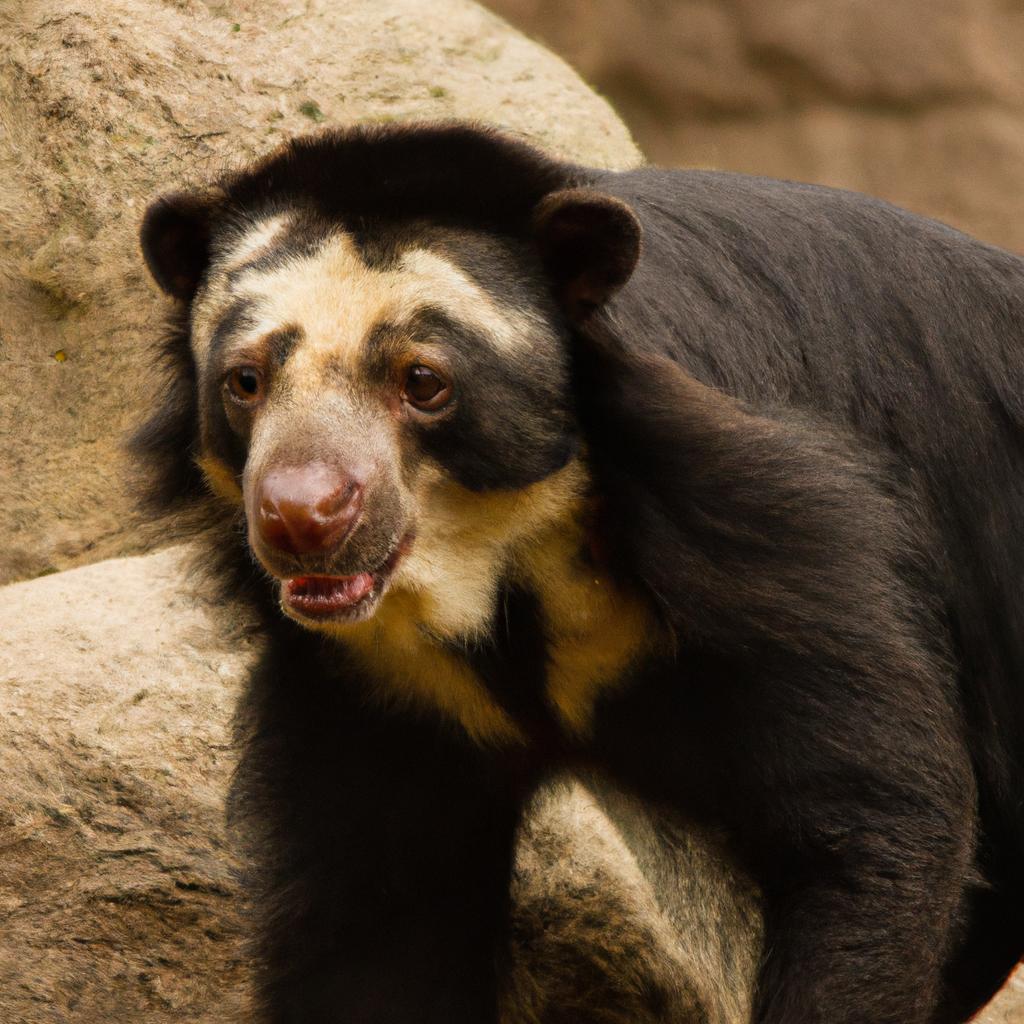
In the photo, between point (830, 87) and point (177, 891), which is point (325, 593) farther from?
point (830, 87)

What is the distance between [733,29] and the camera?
1129cm

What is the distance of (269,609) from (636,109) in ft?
26.7

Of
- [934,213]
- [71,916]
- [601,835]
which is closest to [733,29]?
[934,213]

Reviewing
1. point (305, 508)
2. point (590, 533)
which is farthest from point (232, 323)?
point (590, 533)

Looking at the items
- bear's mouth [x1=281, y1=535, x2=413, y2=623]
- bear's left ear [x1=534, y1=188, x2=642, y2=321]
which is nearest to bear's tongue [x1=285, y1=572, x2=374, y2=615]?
bear's mouth [x1=281, y1=535, x2=413, y2=623]

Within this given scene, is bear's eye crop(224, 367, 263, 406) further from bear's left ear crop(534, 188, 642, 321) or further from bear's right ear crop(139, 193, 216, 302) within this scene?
bear's left ear crop(534, 188, 642, 321)

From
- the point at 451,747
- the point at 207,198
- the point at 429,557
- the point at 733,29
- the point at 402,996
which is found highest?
the point at 207,198

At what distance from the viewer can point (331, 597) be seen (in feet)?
11.3

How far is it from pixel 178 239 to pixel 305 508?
0.96 meters

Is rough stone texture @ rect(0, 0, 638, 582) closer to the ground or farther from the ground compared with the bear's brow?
closer to the ground

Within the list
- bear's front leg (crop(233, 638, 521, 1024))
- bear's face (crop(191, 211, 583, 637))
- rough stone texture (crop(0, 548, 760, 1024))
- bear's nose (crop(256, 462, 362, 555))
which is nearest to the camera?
bear's nose (crop(256, 462, 362, 555))

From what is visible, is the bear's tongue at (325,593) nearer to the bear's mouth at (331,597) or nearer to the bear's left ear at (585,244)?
the bear's mouth at (331,597)

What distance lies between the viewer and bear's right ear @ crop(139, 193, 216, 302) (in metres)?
3.79

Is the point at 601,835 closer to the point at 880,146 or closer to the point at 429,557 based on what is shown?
the point at 429,557
